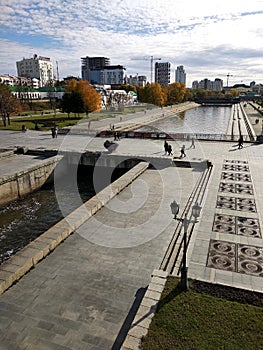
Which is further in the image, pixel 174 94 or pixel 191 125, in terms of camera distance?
pixel 174 94

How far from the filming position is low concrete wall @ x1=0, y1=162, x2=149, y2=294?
7.76 meters

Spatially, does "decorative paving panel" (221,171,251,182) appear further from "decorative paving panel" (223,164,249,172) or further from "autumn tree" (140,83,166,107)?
"autumn tree" (140,83,166,107)

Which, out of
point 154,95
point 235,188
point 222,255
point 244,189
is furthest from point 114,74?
point 222,255

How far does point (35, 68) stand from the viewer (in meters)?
145

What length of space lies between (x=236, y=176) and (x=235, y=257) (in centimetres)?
913

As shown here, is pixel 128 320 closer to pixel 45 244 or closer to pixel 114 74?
pixel 45 244

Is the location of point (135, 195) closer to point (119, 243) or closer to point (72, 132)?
point (119, 243)

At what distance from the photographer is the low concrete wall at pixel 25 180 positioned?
683 inches

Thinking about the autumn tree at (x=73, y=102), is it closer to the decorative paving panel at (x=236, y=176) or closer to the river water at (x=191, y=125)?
the river water at (x=191, y=125)

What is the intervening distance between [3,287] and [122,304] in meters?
3.15

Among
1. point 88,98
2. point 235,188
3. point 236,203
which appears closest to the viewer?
point 236,203

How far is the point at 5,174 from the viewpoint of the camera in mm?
18047

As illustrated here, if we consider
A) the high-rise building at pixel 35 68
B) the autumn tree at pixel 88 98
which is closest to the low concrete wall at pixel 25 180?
the autumn tree at pixel 88 98

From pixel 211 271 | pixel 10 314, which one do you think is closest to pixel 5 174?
pixel 10 314
